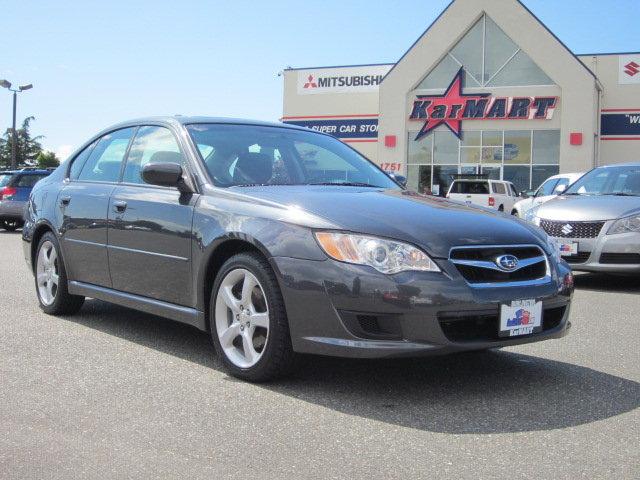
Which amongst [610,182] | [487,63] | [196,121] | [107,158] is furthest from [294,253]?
[487,63]

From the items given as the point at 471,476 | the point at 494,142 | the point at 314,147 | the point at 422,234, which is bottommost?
the point at 471,476

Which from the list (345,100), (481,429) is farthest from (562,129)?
(481,429)

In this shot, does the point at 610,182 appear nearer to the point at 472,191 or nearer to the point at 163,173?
the point at 163,173

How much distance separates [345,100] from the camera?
127 feet

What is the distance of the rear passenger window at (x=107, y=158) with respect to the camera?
599 centimetres

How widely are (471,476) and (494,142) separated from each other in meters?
32.1

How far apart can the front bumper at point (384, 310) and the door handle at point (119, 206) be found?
1775 mm

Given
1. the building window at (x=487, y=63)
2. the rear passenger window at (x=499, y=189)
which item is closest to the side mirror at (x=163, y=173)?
the rear passenger window at (x=499, y=189)

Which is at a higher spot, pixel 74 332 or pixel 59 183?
pixel 59 183

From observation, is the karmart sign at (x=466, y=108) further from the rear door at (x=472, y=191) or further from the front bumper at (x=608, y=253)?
the front bumper at (x=608, y=253)

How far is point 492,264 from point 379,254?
2.05ft

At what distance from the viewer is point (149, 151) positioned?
568cm

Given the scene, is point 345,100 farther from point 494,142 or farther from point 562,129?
point 562,129

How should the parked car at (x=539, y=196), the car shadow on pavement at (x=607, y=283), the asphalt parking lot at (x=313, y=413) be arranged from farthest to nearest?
the parked car at (x=539, y=196), the car shadow on pavement at (x=607, y=283), the asphalt parking lot at (x=313, y=413)
